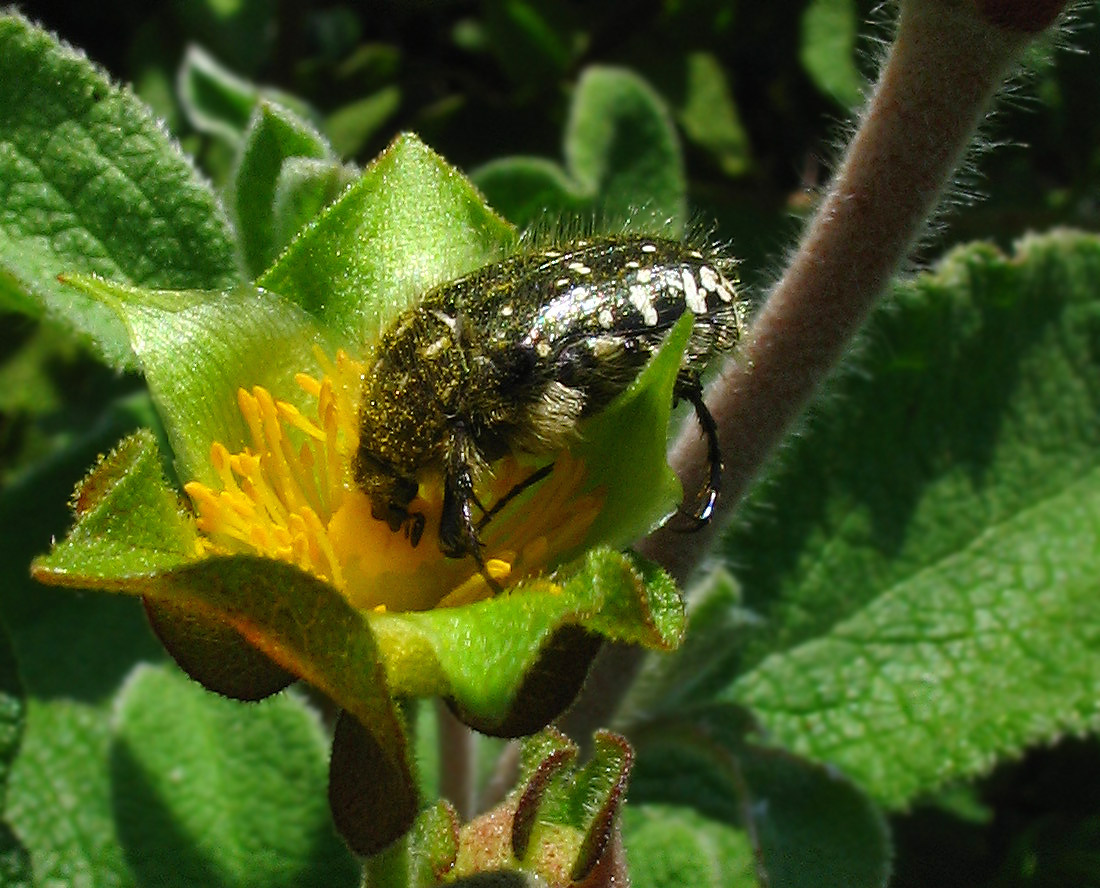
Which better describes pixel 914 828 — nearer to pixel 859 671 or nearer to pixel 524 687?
pixel 859 671

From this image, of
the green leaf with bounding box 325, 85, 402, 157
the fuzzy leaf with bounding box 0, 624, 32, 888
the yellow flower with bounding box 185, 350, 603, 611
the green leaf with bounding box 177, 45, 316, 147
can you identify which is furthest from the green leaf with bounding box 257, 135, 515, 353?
the green leaf with bounding box 325, 85, 402, 157

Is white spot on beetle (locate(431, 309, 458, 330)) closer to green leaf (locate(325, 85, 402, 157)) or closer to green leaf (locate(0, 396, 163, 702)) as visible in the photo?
green leaf (locate(0, 396, 163, 702))

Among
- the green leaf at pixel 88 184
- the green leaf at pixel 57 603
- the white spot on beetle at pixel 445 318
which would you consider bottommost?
the green leaf at pixel 57 603

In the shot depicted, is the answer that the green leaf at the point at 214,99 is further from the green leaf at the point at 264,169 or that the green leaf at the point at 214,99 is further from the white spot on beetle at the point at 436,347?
the white spot on beetle at the point at 436,347

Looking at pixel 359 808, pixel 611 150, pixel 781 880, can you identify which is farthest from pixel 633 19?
pixel 359 808

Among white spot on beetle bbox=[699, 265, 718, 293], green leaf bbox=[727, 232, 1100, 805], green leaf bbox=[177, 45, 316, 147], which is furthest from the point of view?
green leaf bbox=[177, 45, 316, 147]

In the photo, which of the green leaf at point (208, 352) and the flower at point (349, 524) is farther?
the green leaf at point (208, 352)

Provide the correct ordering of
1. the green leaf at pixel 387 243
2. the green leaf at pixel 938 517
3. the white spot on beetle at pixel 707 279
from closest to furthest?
the white spot on beetle at pixel 707 279, the green leaf at pixel 387 243, the green leaf at pixel 938 517

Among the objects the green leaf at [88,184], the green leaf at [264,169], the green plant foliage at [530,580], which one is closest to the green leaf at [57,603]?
the green plant foliage at [530,580]
